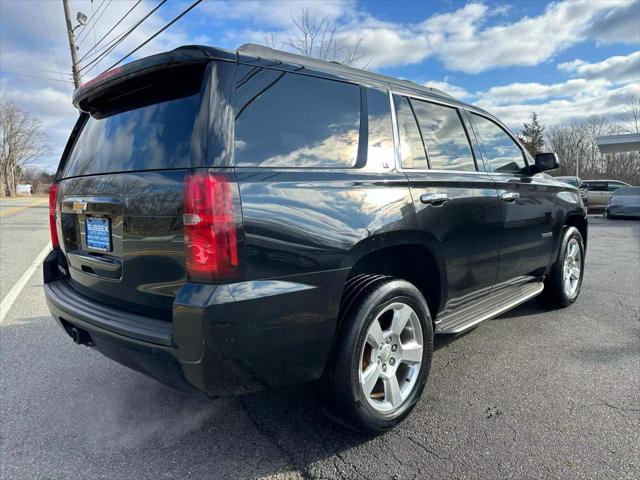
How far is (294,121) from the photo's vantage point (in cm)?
231

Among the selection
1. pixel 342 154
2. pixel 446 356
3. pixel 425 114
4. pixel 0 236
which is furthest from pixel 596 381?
pixel 0 236

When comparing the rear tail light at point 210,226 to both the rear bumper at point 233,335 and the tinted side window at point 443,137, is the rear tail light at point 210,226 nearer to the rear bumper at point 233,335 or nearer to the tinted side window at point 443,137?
the rear bumper at point 233,335

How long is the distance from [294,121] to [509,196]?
216 cm

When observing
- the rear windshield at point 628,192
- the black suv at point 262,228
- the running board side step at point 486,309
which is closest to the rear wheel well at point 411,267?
the black suv at point 262,228

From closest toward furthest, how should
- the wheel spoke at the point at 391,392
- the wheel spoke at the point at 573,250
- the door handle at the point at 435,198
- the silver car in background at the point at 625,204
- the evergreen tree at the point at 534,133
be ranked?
1. the wheel spoke at the point at 391,392
2. the door handle at the point at 435,198
3. the wheel spoke at the point at 573,250
4. the silver car in background at the point at 625,204
5. the evergreen tree at the point at 534,133

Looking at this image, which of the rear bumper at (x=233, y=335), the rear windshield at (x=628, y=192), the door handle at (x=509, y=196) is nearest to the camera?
the rear bumper at (x=233, y=335)

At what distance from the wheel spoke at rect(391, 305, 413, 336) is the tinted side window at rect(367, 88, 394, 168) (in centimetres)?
84

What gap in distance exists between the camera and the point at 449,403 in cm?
290

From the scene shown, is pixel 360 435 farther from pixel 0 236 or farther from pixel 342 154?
pixel 0 236

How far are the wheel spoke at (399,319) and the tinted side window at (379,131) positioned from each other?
0.84 meters

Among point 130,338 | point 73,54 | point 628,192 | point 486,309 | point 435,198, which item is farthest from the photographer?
point 73,54

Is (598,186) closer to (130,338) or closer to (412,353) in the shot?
(412,353)

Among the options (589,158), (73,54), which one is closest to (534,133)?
(589,158)

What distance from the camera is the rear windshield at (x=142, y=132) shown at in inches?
83.7
